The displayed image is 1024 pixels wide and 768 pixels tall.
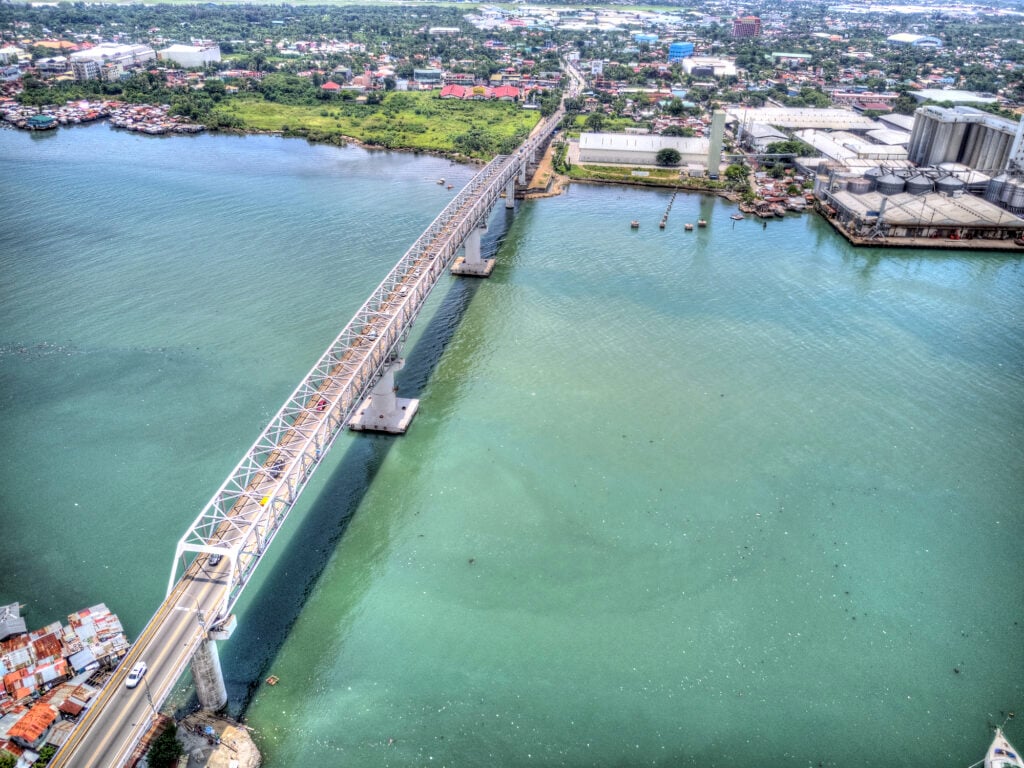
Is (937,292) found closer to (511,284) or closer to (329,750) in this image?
(511,284)

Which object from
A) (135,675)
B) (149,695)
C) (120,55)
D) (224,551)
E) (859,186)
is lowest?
(149,695)

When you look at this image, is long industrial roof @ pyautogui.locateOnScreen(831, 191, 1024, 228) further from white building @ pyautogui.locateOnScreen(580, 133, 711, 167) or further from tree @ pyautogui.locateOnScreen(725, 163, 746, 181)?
white building @ pyautogui.locateOnScreen(580, 133, 711, 167)

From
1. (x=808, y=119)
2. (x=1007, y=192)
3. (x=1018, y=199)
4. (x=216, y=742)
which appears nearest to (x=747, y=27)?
(x=808, y=119)

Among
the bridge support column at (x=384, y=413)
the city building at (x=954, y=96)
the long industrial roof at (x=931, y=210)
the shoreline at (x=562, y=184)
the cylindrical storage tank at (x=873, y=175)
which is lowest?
the bridge support column at (x=384, y=413)

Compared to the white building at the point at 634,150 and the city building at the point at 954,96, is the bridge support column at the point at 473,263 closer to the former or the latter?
the white building at the point at 634,150

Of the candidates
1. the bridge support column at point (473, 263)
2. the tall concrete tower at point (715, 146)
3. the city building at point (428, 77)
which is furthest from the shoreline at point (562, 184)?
the city building at point (428, 77)

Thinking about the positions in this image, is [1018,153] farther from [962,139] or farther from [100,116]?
[100,116]
